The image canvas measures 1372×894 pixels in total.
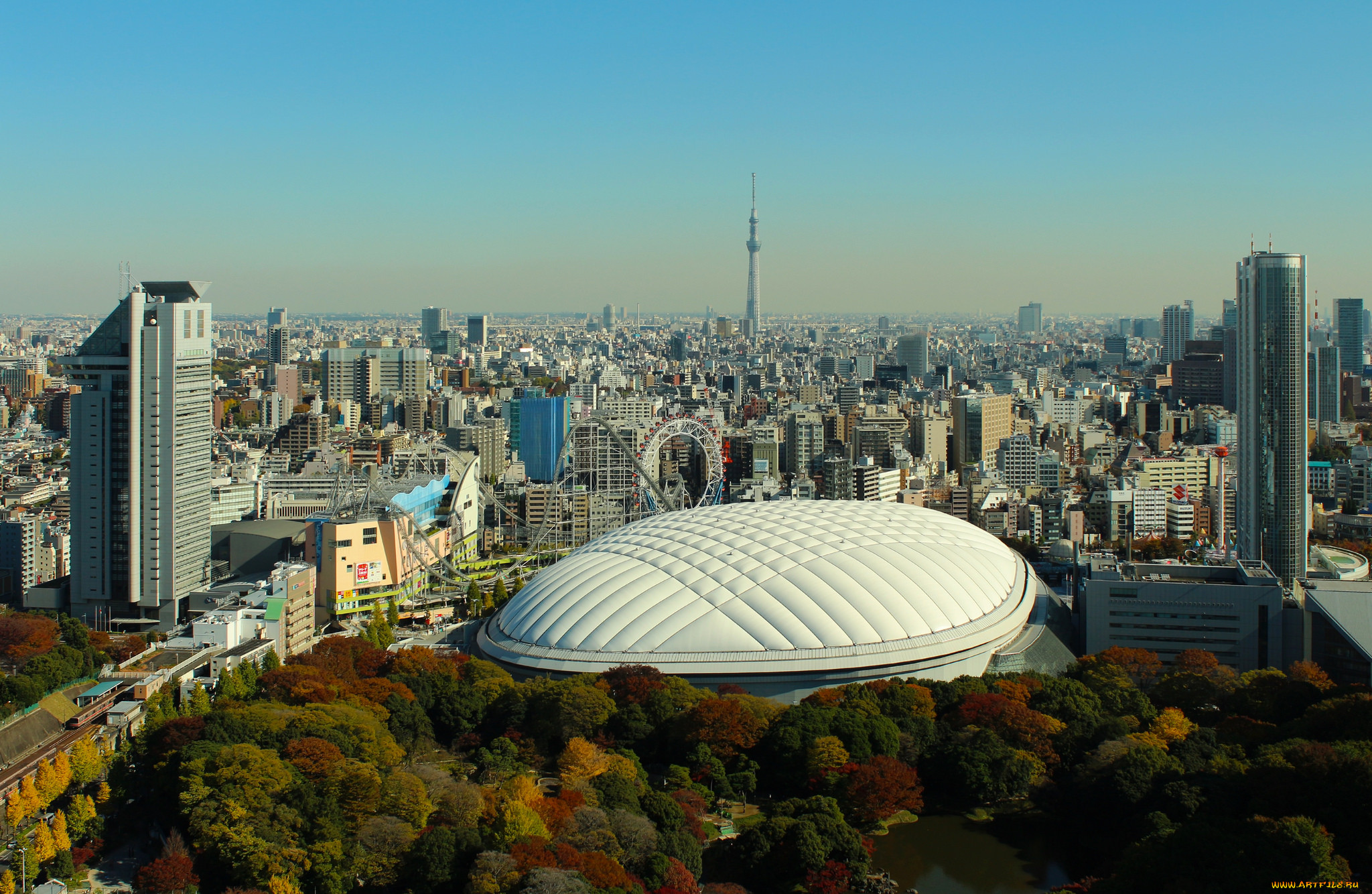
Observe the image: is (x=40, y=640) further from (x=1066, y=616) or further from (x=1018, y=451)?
(x=1018, y=451)

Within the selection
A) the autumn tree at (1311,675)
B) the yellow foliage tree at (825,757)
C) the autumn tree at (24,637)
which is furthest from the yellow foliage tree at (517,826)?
the autumn tree at (24,637)

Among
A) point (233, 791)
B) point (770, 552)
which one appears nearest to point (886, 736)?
point (770, 552)

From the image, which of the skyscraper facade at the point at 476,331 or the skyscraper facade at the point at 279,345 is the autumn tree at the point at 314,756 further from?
the skyscraper facade at the point at 476,331

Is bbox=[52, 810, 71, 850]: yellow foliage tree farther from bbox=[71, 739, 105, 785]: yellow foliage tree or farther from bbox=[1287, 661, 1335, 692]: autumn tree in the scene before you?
bbox=[1287, 661, 1335, 692]: autumn tree

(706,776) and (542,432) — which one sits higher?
(542,432)

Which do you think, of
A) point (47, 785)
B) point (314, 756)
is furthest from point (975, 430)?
point (47, 785)

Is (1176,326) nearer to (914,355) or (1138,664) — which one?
(914,355)
